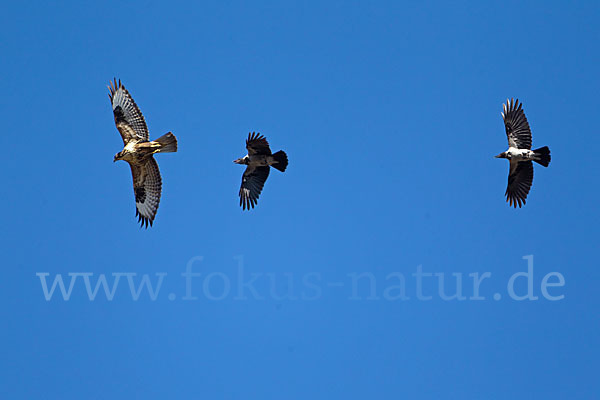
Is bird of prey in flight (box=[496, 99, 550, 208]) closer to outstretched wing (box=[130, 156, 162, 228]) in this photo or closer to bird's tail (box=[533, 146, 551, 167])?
bird's tail (box=[533, 146, 551, 167])

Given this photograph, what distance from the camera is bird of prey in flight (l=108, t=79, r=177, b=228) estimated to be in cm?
2022

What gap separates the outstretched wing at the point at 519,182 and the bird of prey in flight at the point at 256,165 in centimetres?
597

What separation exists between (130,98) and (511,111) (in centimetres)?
960

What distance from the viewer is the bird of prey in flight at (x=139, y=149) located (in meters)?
20.2

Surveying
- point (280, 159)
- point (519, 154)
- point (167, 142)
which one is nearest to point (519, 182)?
point (519, 154)

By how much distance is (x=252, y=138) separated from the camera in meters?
21.9

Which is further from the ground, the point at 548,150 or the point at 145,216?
the point at 548,150

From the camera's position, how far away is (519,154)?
72.1 feet

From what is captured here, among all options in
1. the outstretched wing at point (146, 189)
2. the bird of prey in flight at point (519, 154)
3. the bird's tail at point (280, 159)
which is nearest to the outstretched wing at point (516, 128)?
the bird of prey in flight at point (519, 154)

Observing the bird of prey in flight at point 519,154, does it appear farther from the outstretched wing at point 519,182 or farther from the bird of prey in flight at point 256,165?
the bird of prey in flight at point 256,165

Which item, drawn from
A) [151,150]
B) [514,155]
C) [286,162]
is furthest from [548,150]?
[151,150]

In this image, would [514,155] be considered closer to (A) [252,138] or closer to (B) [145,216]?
(A) [252,138]

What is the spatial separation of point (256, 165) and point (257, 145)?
84 centimetres

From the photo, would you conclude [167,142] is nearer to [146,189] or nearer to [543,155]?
[146,189]
